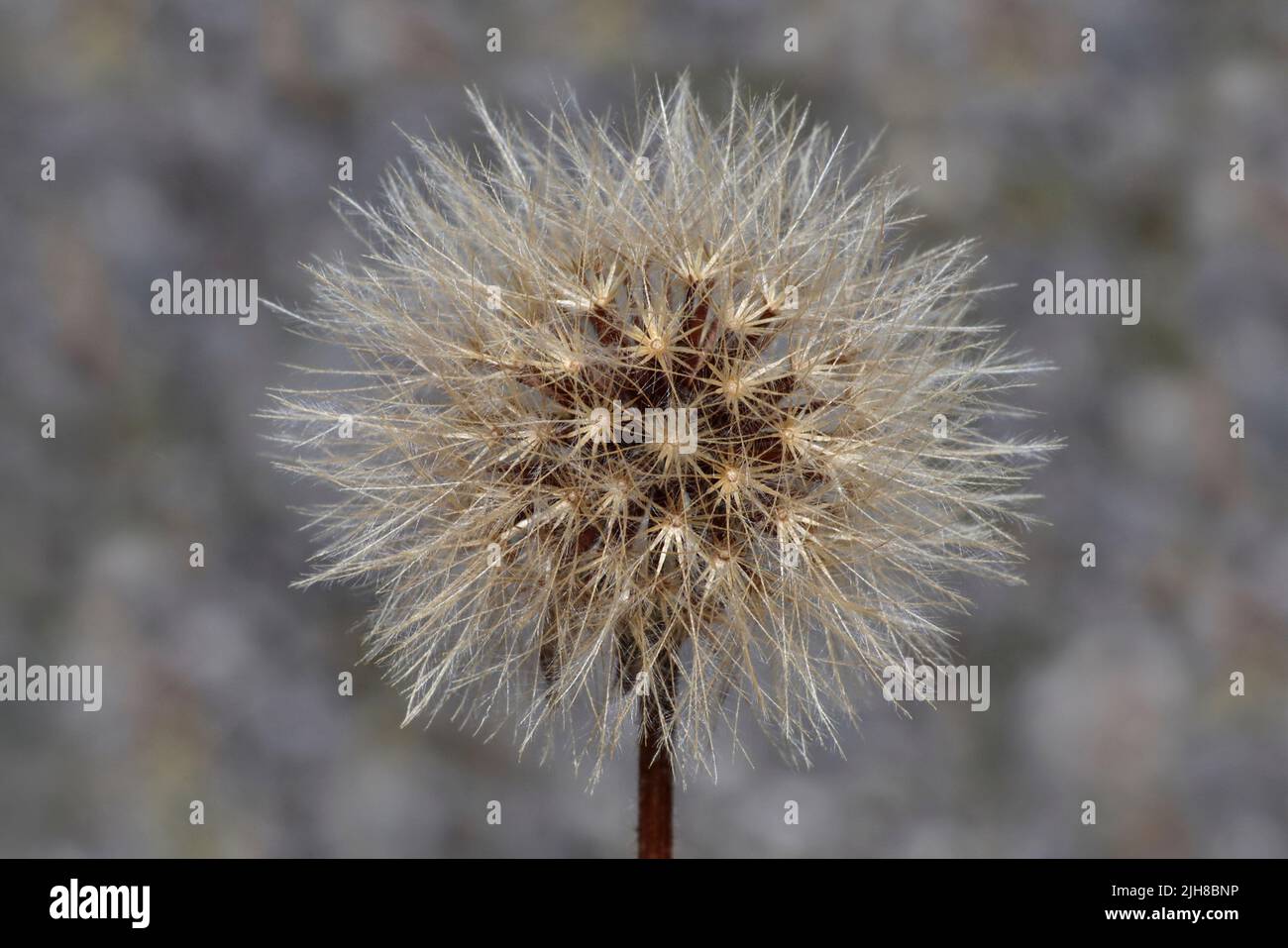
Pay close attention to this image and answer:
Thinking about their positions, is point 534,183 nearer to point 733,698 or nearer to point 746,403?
point 746,403

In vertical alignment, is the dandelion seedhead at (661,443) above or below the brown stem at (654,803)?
above

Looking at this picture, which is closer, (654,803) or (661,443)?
(661,443)

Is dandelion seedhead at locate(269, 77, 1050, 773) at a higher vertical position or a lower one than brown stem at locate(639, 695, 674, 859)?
higher

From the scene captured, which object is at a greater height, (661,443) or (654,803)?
(661,443)
